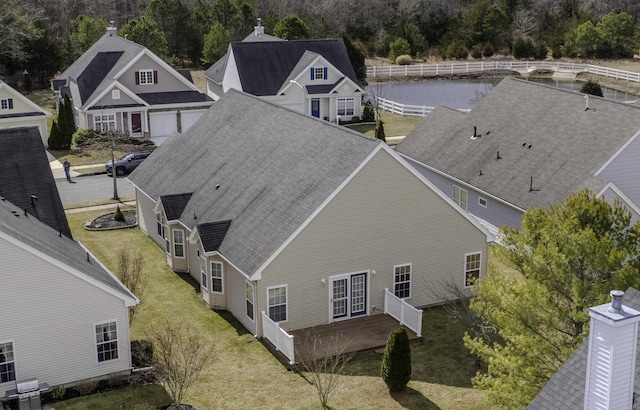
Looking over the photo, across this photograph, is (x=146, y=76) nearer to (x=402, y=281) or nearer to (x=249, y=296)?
(x=249, y=296)

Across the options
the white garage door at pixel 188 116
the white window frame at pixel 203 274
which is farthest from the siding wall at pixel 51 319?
the white garage door at pixel 188 116

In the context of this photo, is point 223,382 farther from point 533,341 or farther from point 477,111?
point 477,111

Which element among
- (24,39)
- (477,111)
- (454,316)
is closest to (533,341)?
(454,316)

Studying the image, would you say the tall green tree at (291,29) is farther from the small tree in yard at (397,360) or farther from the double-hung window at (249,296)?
the small tree in yard at (397,360)

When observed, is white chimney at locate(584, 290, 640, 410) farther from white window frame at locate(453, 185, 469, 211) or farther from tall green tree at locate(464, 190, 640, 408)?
white window frame at locate(453, 185, 469, 211)

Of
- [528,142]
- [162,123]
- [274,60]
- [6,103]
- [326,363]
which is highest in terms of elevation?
[274,60]

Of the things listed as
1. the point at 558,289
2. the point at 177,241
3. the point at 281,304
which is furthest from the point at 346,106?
the point at 558,289
